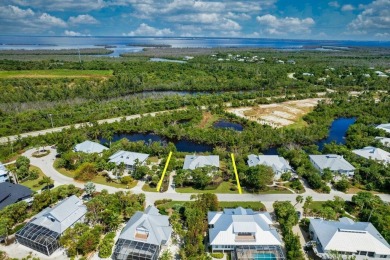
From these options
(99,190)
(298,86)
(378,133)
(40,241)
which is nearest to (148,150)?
(99,190)

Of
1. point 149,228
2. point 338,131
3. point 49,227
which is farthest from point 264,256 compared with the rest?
point 338,131

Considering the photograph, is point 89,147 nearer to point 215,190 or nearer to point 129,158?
point 129,158

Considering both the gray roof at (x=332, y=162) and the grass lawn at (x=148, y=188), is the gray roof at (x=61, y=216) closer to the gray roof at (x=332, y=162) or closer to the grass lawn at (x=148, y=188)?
the grass lawn at (x=148, y=188)

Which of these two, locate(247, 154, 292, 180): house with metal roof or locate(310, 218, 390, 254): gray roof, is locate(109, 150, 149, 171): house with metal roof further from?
locate(310, 218, 390, 254): gray roof

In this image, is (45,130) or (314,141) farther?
(45,130)

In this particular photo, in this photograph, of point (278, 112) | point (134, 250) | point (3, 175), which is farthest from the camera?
point (278, 112)

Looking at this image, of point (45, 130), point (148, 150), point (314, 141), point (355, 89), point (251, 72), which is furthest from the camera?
point (251, 72)

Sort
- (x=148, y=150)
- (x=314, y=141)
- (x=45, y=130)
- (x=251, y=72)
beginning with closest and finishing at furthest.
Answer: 1. (x=148, y=150)
2. (x=314, y=141)
3. (x=45, y=130)
4. (x=251, y=72)

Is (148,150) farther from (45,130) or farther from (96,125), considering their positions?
(45,130)
